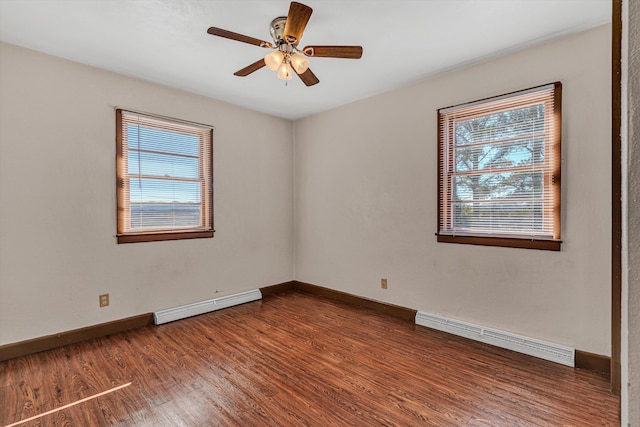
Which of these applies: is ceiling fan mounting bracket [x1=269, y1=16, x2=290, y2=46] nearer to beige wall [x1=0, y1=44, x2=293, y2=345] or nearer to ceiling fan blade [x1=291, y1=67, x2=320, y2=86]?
ceiling fan blade [x1=291, y1=67, x2=320, y2=86]

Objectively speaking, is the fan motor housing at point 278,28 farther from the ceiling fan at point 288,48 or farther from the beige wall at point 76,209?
the beige wall at point 76,209

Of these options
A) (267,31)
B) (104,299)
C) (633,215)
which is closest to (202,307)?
(104,299)

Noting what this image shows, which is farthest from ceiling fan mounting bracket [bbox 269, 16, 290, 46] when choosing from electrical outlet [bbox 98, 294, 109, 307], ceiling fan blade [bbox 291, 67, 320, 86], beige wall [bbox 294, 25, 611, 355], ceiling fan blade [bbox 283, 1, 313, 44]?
electrical outlet [bbox 98, 294, 109, 307]

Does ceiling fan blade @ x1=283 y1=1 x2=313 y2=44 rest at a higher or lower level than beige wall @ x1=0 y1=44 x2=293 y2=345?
higher

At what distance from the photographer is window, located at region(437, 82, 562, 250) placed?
8.16 ft

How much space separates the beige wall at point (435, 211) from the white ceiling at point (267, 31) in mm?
273

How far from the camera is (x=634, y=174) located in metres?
0.42

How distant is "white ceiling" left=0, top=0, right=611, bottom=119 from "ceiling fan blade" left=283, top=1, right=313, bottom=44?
0.76ft

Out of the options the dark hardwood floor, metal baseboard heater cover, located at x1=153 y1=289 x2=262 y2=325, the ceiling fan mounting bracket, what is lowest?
the dark hardwood floor

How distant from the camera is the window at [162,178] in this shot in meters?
3.11

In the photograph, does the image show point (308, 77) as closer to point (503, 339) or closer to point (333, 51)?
point (333, 51)

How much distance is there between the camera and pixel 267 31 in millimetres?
2359

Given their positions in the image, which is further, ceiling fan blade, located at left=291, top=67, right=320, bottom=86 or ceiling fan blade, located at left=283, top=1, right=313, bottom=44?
ceiling fan blade, located at left=291, top=67, right=320, bottom=86

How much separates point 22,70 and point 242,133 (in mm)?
2100
